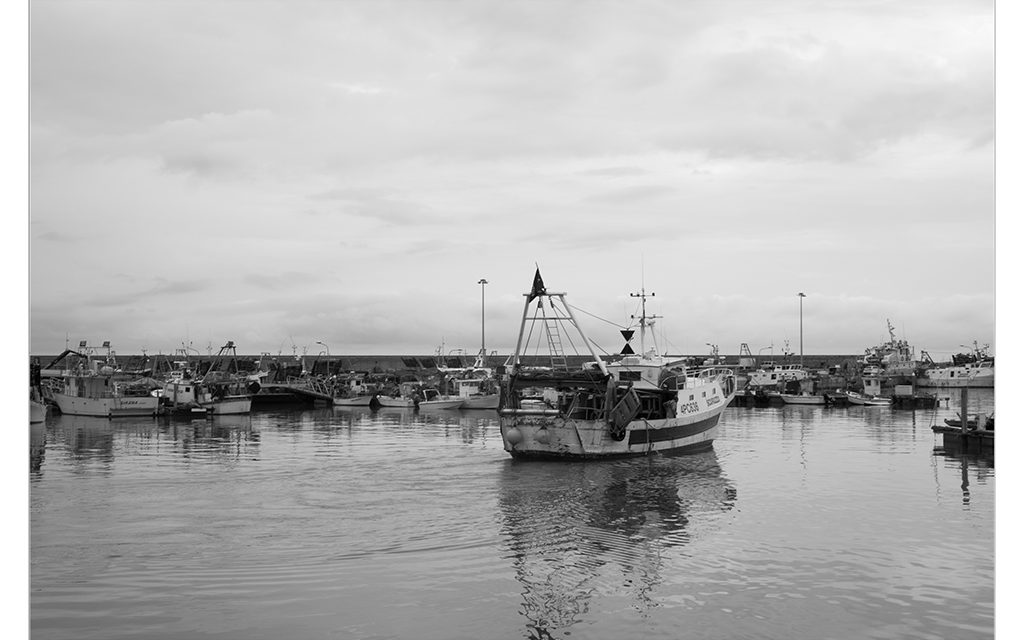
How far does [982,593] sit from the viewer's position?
17078mm

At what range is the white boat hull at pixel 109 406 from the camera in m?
71.4

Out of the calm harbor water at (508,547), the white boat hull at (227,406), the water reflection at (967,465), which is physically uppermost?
the calm harbor water at (508,547)

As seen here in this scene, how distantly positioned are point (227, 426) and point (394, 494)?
39340mm

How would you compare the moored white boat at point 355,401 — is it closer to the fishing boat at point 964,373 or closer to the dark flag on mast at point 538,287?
the dark flag on mast at point 538,287

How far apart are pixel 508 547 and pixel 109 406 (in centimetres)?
6064

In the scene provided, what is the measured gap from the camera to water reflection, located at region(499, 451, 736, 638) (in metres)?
17.0

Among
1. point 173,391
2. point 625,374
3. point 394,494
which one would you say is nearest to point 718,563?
point 394,494

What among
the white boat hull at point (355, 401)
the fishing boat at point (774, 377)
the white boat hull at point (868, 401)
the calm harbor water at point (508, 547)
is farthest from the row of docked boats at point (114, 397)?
the fishing boat at point (774, 377)

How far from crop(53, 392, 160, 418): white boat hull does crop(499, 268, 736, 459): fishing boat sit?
144ft

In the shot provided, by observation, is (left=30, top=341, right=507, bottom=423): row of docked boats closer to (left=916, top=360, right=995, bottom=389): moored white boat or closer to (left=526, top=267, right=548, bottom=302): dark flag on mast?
(left=526, top=267, right=548, bottom=302): dark flag on mast

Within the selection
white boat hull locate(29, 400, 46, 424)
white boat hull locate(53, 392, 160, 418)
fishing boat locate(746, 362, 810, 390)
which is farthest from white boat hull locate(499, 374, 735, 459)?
fishing boat locate(746, 362, 810, 390)

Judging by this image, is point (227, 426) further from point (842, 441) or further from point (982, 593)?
point (982, 593)

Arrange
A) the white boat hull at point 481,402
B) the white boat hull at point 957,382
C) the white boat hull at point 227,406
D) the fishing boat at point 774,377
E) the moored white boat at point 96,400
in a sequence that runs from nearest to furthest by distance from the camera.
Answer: the moored white boat at point 96,400, the white boat hull at point 227,406, the white boat hull at point 481,402, the fishing boat at point 774,377, the white boat hull at point 957,382

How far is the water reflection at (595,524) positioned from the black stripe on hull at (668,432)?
116 centimetres
